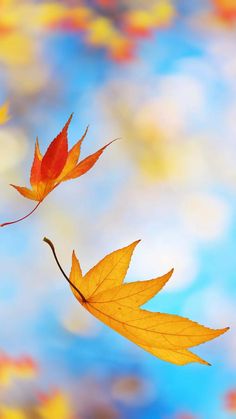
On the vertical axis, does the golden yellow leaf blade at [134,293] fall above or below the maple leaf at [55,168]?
below

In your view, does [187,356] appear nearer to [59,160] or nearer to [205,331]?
[205,331]

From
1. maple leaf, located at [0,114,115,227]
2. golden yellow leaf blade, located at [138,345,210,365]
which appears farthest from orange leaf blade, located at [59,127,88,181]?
golden yellow leaf blade, located at [138,345,210,365]

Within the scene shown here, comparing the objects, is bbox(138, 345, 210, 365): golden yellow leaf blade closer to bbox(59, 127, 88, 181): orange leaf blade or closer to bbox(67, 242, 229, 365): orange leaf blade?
bbox(67, 242, 229, 365): orange leaf blade

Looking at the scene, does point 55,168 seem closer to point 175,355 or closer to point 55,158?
point 55,158

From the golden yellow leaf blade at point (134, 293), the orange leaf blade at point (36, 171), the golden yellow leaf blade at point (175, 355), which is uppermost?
the orange leaf blade at point (36, 171)

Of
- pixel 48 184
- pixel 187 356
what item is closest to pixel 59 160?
pixel 48 184

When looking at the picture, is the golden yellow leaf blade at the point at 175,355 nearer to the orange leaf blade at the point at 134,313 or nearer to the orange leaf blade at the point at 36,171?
the orange leaf blade at the point at 134,313

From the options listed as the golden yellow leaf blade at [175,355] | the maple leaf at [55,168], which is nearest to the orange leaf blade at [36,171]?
the maple leaf at [55,168]
